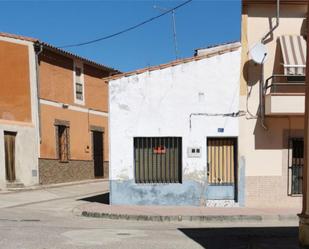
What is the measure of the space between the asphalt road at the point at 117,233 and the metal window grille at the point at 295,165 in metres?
2.42

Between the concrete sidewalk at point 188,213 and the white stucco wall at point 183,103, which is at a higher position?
the white stucco wall at point 183,103

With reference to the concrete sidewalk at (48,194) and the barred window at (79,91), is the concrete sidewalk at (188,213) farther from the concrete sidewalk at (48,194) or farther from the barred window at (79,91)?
the barred window at (79,91)

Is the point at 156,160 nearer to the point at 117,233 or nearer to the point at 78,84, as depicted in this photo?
the point at 117,233

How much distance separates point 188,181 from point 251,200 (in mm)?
1966

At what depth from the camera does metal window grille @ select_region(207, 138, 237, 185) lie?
13.7m

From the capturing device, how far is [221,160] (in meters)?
13.7

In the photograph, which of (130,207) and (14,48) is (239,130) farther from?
(14,48)

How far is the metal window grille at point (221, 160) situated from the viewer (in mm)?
13688

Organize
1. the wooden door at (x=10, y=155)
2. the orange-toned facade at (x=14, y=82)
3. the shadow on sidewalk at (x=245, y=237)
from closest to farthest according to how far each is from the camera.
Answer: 1. the shadow on sidewalk at (x=245, y=237)
2. the wooden door at (x=10, y=155)
3. the orange-toned facade at (x=14, y=82)

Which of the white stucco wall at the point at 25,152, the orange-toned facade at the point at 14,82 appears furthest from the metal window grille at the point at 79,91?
the white stucco wall at the point at 25,152

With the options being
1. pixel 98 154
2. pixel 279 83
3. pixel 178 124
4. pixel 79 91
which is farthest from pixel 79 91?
pixel 279 83

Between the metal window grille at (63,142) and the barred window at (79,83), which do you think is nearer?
the metal window grille at (63,142)

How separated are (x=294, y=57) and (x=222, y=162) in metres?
3.74

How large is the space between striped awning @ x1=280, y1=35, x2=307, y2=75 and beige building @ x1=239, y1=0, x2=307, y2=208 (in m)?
0.33
